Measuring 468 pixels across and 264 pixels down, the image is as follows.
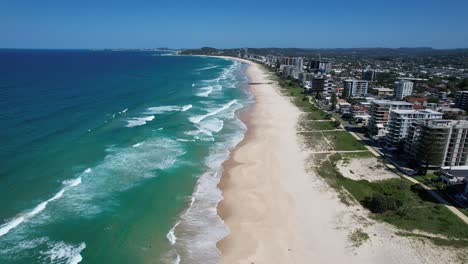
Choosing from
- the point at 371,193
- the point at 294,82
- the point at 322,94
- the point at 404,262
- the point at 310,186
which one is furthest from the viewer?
the point at 294,82

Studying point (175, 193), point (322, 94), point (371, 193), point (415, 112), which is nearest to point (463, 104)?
point (322, 94)

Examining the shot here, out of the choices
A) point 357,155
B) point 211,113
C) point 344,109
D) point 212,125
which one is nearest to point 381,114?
point 357,155

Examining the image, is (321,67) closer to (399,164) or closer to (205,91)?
(205,91)

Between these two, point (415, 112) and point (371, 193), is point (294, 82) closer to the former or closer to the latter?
point (415, 112)

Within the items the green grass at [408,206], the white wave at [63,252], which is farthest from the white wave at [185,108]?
the white wave at [63,252]

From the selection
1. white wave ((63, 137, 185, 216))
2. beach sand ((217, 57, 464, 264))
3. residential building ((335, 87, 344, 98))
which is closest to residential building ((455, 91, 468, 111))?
residential building ((335, 87, 344, 98))

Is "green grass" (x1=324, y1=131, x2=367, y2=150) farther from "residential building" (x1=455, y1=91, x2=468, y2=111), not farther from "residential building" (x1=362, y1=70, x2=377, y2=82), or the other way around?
"residential building" (x1=362, y1=70, x2=377, y2=82)
